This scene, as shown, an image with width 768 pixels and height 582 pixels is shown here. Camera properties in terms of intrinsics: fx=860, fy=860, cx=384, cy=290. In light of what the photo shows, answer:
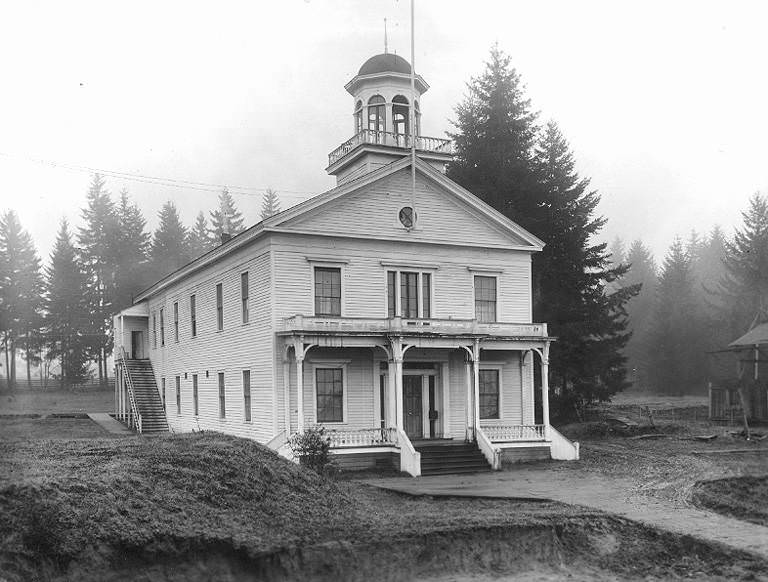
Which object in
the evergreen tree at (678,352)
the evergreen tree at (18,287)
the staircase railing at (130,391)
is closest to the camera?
the staircase railing at (130,391)

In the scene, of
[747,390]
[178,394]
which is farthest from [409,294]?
[747,390]

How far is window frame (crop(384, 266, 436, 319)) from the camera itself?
28.5 metres

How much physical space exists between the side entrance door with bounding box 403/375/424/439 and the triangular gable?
482 cm

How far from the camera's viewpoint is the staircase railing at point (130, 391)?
1537 inches

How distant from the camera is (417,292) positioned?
29.2 m

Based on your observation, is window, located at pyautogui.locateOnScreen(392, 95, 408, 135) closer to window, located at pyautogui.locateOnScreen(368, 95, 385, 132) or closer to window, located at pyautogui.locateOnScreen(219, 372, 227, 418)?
window, located at pyautogui.locateOnScreen(368, 95, 385, 132)

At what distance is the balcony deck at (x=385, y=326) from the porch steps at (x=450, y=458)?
3.57m

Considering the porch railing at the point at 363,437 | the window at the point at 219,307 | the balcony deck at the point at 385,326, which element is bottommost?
the porch railing at the point at 363,437

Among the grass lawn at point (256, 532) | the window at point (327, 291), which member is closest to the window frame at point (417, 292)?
the window at point (327, 291)

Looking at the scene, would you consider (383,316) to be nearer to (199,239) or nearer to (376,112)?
(376,112)

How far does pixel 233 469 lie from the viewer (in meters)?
15.5

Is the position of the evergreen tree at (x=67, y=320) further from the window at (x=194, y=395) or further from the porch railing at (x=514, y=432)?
the porch railing at (x=514, y=432)

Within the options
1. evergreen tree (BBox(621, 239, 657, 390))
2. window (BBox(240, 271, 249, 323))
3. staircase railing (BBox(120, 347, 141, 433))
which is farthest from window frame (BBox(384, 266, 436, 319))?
evergreen tree (BBox(621, 239, 657, 390))

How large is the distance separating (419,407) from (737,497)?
11.5 meters
